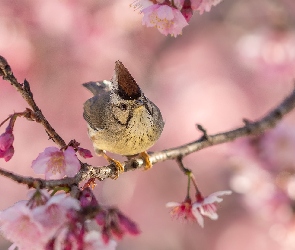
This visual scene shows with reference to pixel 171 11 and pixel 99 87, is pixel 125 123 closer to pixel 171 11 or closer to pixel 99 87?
pixel 99 87

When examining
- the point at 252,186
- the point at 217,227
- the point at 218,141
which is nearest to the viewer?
the point at 218,141

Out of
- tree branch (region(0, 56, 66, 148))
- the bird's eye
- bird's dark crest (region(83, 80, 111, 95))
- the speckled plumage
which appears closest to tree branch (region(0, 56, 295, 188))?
tree branch (region(0, 56, 66, 148))

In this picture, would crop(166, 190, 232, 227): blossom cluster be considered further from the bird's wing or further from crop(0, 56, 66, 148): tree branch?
the bird's wing

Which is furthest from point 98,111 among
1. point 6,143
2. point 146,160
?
point 6,143

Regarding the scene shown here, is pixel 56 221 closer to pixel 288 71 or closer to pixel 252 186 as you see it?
pixel 252 186

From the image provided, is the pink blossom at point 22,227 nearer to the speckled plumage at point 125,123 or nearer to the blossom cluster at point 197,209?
the blossom cluster at point 197,209

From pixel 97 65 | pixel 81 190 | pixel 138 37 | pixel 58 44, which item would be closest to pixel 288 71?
pixel 138 37

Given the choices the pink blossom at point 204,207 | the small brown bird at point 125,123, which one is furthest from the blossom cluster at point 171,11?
the pink blossom at point 204,207
